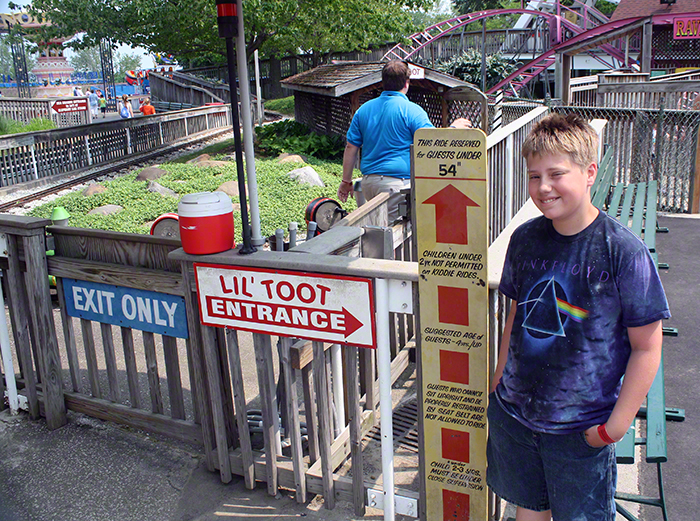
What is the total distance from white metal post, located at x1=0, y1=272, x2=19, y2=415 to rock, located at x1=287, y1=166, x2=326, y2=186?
8761mm

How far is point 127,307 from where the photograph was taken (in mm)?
3684

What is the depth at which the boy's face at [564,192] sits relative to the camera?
6.61 feet

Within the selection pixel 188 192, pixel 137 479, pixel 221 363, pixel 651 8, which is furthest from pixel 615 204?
pixel 651 8

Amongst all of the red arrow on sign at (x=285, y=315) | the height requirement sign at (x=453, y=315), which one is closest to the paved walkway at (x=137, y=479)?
the height requirement sign at (x=453, y=315)

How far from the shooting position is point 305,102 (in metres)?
21.2

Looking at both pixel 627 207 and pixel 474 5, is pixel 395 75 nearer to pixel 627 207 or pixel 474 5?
pixel 627 207

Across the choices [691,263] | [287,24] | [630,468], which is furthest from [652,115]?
[287,24]

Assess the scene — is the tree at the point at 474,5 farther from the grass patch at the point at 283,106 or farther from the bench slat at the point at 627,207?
the bench slat at the point at 627,207

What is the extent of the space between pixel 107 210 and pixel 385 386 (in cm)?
963

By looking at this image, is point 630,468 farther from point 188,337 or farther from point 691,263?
point 691,263

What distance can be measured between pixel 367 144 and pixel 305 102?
1650 cm

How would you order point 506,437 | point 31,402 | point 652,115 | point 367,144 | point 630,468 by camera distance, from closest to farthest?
point 506,437 < point 630,468 < point 31,402 < point 367,144 < point 652,115

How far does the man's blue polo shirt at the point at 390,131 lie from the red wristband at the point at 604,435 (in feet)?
11.4

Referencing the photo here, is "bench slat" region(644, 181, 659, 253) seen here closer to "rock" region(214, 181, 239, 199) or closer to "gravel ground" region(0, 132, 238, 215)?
"rock" region(214, 181, 239, 199)
